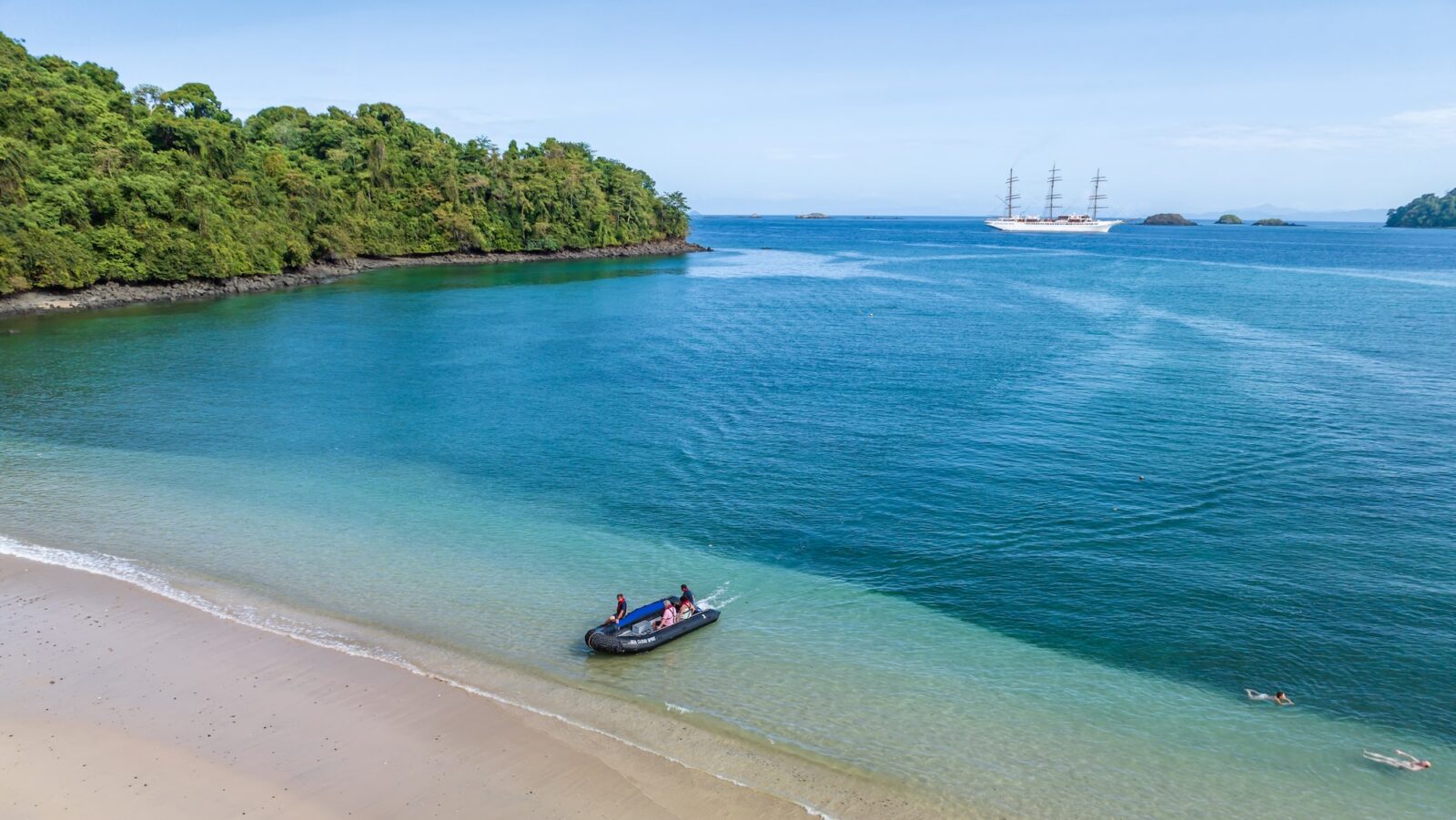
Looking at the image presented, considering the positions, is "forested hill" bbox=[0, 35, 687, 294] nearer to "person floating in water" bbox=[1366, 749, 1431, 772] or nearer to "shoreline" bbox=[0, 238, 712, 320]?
"shoreline" bbox=[0, 238, 712, 320]

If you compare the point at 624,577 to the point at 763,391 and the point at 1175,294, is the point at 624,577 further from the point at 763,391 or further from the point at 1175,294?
A: the point at 1175,294

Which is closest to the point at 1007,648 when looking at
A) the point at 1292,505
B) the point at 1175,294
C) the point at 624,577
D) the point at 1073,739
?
the point at 1073,739

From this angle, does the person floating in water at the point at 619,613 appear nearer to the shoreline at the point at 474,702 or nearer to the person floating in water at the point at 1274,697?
the shoreline at the point at 474,702

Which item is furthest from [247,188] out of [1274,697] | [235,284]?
[1274,697]

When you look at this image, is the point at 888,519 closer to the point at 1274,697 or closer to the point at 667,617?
the point at 667,617

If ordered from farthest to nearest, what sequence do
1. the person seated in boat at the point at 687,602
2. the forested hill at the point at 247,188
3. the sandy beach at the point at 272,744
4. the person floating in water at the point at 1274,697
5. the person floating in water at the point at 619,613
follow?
the forested hill at the point at 247,188 → the person seated in boat at the point at 687,602 → the person floating in water at the point at 619,613 → the person floating in water at the point at 1274,697 → the sandy beach at the point at 272,744

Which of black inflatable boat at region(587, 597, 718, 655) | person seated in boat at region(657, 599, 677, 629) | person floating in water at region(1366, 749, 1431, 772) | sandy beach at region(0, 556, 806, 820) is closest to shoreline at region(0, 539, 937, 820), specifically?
sandy beach at region(0, 556, 806, 820)

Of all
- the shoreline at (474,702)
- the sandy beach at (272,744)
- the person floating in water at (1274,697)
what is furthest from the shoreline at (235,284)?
the person floating in water at (1274,697)
